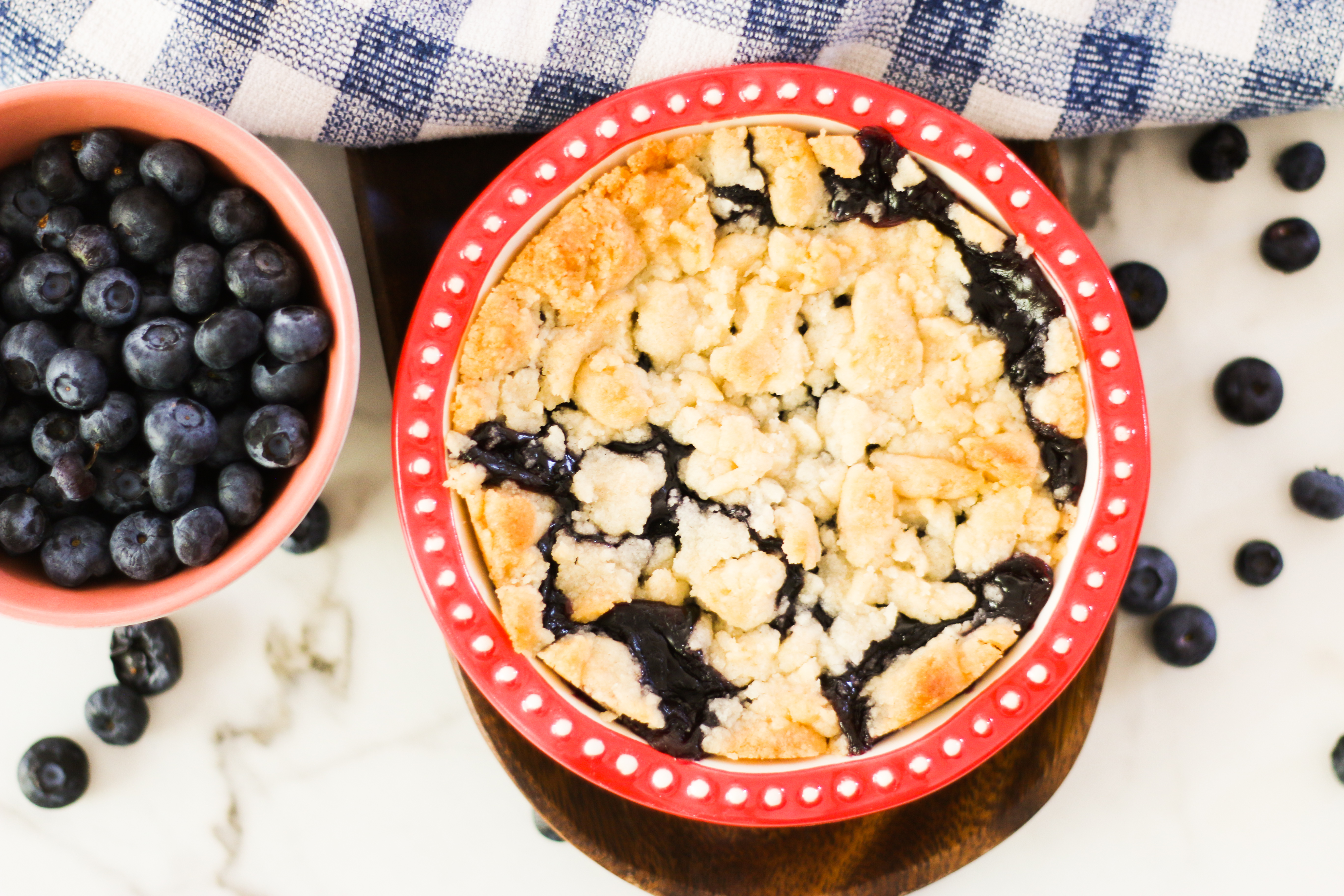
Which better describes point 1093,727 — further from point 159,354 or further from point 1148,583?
point 159,354

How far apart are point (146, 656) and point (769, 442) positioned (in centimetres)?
94

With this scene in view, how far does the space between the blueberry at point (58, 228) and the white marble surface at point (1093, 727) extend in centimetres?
45

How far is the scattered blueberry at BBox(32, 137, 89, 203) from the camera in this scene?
103 centimetres

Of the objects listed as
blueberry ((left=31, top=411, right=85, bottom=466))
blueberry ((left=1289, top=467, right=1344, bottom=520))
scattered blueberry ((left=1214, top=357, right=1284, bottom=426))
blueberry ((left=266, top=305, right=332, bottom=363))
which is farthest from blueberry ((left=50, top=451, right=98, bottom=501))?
blueberry ((left=1289, top=467, right=1344, bottom=520))

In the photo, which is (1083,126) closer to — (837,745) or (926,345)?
(926,345)

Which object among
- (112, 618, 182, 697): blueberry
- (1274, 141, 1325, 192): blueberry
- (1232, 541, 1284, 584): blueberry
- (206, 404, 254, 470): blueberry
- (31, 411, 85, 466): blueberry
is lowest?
(112, 618, 182, 697): blueberry

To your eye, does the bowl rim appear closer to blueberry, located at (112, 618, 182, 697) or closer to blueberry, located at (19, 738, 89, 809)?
blueberry, located at (112, 618, 182, 697)

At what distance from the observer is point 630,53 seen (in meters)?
1.22

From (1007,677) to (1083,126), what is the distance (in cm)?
75

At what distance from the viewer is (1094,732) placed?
148 cm

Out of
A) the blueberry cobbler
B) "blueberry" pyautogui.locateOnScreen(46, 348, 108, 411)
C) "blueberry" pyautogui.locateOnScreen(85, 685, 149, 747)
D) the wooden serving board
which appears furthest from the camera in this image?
"blueberry" pyautogui.locateOnScreen(85, 685, 149, 747)

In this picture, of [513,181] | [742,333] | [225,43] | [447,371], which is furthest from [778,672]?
[225,43]

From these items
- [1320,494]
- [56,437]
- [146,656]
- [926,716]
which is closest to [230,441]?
[56,437]

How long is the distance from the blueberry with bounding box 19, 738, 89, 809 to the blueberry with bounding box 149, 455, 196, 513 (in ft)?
2.03
